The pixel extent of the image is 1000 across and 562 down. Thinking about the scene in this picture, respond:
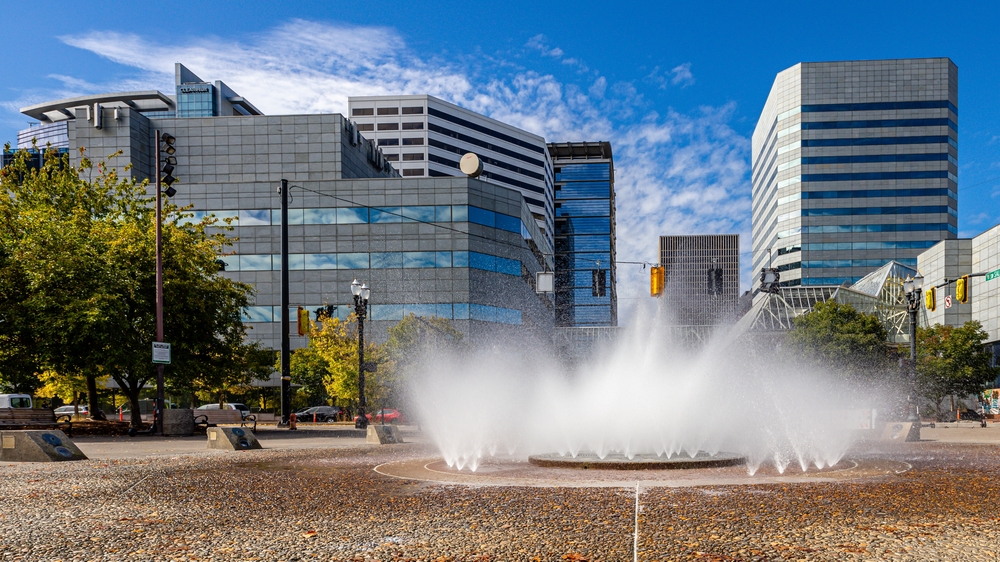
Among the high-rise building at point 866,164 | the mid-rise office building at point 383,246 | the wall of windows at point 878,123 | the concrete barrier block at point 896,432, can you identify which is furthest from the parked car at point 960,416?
the wall of windows at point 878,123

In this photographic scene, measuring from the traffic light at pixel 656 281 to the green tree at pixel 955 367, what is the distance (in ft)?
142

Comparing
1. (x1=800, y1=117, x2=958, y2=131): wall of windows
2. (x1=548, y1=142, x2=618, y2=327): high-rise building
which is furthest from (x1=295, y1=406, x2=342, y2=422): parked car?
(x1=548, y1=142, x2=618, y2=327): high-rise building

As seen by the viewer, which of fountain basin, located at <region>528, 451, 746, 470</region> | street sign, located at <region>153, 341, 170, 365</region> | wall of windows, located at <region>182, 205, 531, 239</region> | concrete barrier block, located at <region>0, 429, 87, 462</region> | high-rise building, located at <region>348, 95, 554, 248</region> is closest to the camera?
fountain basin, located at <region>528, 451, 746, 470</region>

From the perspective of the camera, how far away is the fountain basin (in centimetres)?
1524

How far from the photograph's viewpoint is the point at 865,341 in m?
60.6

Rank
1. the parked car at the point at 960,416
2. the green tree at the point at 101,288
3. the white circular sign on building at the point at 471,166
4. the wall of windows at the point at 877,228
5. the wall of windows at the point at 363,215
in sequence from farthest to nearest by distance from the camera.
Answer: the wall of windows at the point at 877,228 < the white circular sign on building at the point at 471,166 < the wall of windows at the point at 363,215 < the parked car at the point at 960,416 < the green tree at the point at 101,288

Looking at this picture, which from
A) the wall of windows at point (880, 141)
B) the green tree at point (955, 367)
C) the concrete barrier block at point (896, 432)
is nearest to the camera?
the concrete barrier block at point (896, 432)

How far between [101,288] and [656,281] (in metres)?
20.2

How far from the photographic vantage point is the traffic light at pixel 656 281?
1031 inches

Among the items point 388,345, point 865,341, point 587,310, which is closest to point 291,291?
point 388,345

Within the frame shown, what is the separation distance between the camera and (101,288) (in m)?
30.3

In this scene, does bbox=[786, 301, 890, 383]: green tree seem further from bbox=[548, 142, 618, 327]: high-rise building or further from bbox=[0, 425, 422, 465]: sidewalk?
bbox=[548, 142, 618, 327]: high-rise building

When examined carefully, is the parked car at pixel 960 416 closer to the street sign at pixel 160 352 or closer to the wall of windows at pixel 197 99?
the street sign at pixel 160 352

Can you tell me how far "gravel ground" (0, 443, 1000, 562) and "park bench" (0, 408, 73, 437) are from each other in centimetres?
1961
